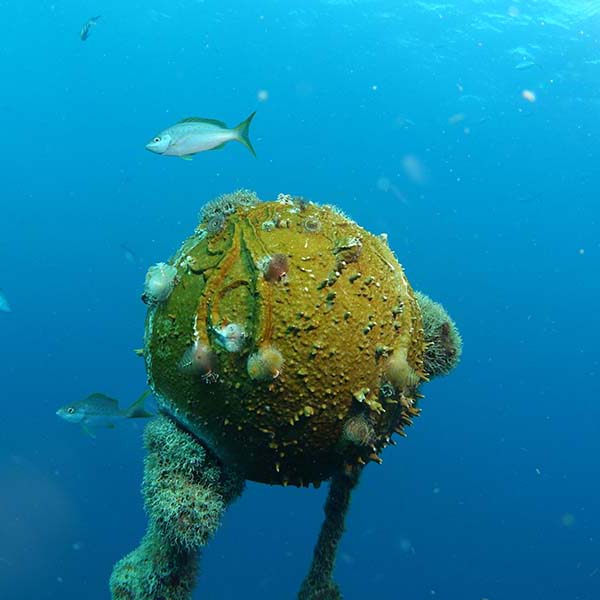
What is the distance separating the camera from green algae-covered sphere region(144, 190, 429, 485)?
3416 mm

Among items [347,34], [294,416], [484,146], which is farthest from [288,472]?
[484,146]

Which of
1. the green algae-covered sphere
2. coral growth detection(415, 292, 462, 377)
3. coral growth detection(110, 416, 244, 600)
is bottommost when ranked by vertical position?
coral growth detection(110, 416, 244, 600)

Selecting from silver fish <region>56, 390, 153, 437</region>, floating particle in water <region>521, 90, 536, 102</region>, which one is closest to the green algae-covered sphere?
silver fish <region>56, 390, 153, 437</region>

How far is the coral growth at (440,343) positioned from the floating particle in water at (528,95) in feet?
137

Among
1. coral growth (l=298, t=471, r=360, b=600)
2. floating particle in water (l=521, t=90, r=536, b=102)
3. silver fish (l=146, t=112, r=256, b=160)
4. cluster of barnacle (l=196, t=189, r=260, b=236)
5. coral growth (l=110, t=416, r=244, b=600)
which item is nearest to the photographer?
coral growth (l=110, t=416, r=244, b=600)

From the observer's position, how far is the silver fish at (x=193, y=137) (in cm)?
537

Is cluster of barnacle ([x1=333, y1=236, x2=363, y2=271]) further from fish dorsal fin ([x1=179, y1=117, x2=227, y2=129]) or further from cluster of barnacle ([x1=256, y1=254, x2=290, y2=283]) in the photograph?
fish dorsal fin ([x1=179, y1=117, x2=227, y2=129])

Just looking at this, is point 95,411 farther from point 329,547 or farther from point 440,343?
point 440,343

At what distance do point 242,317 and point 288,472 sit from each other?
120cm

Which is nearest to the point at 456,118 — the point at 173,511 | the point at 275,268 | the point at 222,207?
the point at 222,207

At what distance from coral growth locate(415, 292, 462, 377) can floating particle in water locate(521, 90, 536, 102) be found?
41625 mm

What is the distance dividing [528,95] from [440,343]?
4231cm

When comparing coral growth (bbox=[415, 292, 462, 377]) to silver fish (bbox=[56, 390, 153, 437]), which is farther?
silver fish (bbox=[56, 390, 153, 437])

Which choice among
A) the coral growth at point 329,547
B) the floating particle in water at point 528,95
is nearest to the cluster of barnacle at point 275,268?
the coral growth at point 329,547
